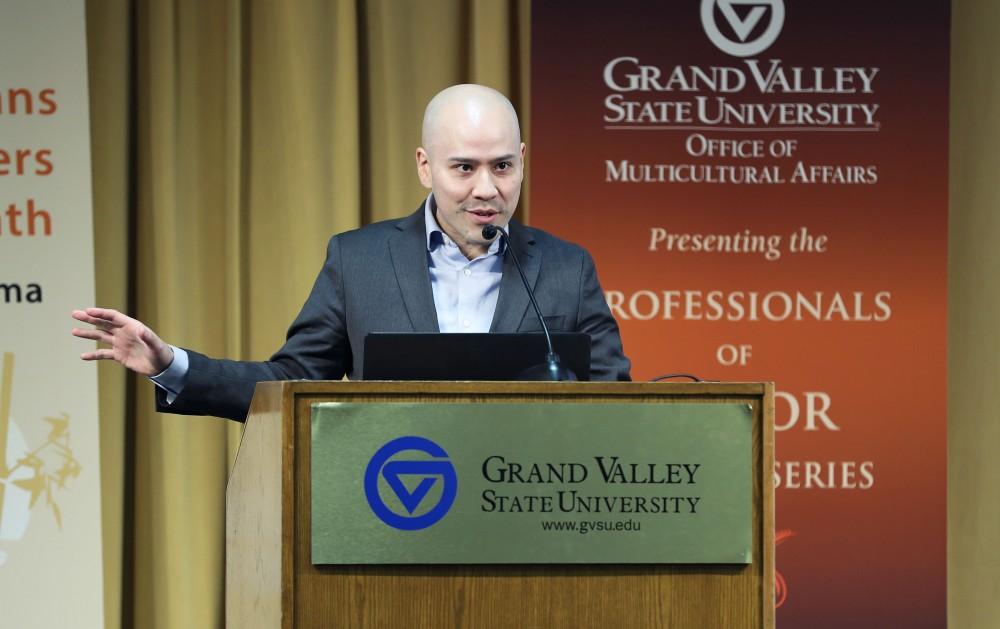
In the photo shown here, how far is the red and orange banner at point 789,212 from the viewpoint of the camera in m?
3.51

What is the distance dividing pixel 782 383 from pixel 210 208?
1.82 m

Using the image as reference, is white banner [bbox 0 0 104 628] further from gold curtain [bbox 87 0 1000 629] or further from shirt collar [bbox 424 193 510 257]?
shirt collar [bbox 424 193 510 257]

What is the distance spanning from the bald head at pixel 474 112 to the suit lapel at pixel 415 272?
8.9 inches

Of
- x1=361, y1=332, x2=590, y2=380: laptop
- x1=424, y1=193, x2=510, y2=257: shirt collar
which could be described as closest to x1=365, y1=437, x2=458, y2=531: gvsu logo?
x1=361, y1=332, x2=590, y2=380: laptop

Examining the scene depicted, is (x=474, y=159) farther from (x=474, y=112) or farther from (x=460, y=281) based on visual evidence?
(x=460, y=281)

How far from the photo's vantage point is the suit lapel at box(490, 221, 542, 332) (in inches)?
89.6

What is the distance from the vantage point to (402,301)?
2334mm

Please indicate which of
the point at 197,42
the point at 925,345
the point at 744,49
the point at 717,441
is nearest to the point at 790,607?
the point at 925,345

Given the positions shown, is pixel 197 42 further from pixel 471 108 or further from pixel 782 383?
pixel 782 383

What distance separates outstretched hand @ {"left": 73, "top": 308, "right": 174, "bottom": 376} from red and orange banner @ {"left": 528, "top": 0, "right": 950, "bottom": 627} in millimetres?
1742

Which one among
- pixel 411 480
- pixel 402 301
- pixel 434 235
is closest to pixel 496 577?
pixel 411 480

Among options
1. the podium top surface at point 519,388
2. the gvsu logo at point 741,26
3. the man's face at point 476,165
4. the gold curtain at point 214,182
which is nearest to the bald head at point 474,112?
the man's face at point 476,165

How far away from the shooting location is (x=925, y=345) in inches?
138

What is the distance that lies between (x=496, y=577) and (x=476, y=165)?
105 centimetres
